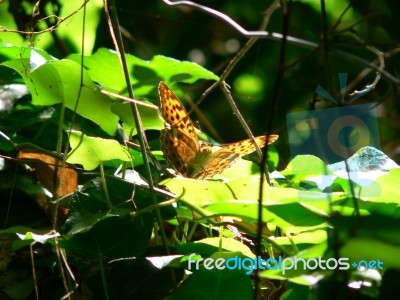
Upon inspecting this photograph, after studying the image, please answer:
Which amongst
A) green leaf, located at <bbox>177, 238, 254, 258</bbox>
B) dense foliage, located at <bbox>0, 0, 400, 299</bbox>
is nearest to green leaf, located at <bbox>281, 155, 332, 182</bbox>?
dense foliage, located at <bbox>0, 0, 400, 299</bbox>

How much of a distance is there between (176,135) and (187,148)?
0.13 feet

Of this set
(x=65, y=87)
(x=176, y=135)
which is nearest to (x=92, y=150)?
(x=65, y=87)

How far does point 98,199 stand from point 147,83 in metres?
0.29

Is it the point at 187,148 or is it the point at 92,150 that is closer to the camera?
the point at 92,150

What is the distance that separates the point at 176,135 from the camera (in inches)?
39.9

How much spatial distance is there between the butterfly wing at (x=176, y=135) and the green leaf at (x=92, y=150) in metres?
0.11

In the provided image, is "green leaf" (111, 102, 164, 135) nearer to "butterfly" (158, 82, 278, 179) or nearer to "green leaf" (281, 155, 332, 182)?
"butterfly" (158, 82, 278, 179)

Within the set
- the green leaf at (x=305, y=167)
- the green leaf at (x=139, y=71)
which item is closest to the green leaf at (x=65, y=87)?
the green leaf at (x=139, y=71)

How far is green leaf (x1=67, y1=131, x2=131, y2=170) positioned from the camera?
83cm

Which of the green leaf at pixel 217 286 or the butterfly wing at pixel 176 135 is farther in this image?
the butterfly wing at pixel 176 135

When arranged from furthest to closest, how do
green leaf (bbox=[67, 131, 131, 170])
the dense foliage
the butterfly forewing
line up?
the butterfly forewing
green leaf (bbox=[67, 131, 131, 170])
the dense foliage

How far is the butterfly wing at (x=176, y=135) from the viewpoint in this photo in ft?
3.16

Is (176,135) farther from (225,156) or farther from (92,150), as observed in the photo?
(92,150)

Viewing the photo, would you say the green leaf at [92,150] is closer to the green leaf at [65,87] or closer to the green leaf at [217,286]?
the green leaf at [65,87]
